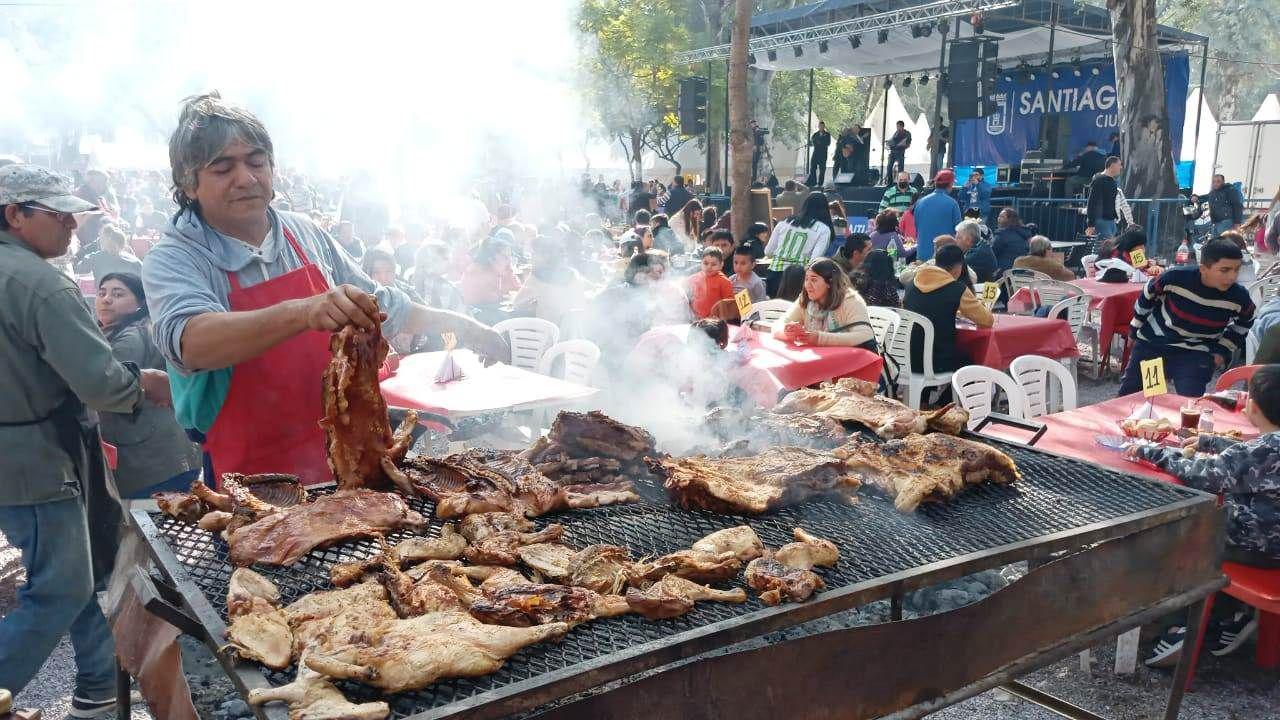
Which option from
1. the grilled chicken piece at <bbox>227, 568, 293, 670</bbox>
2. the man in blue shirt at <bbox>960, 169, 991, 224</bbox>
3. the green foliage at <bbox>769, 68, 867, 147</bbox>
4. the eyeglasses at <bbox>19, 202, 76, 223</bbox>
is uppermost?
the green foliage at <bbox>769, 68, 867, 147</bbox>

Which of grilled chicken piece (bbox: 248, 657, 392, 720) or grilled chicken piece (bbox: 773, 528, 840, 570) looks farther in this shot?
grilled chicken piece (bbox: 773, 528, 840, 570)

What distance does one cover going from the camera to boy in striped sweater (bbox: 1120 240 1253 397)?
21.1 feet

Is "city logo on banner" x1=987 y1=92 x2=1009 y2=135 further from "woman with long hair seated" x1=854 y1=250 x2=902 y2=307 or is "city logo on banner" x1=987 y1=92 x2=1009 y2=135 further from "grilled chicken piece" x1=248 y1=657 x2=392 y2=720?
"grilled chicken piece" x1=248 y1=657 x2=392 y2=720

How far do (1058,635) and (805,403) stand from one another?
5.08ft

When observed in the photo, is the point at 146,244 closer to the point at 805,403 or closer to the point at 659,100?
the point at 805,403

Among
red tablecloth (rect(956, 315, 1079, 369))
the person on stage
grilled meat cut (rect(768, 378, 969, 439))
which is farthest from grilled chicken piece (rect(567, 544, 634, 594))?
the person on stage

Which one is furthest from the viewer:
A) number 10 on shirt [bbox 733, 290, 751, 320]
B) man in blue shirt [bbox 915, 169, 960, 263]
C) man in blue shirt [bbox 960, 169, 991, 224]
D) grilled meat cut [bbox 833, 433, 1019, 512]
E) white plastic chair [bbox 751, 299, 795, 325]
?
man in blue shirt [bbox 960, 169, 991, 224]

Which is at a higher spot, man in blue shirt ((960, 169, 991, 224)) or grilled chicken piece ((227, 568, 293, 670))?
man in blue shirt ((960, 169, 991, 224))

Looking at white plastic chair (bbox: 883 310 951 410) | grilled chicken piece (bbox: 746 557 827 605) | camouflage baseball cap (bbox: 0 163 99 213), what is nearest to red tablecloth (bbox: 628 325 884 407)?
white plastic chair (bbox: 883 310 951 410)

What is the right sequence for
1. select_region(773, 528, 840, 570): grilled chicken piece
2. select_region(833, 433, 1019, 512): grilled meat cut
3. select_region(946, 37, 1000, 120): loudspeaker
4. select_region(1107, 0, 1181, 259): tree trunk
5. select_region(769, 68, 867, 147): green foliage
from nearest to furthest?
1. select_region(773, 528, 840, 570): grilled chicken piece
2. select_region(833, 433, 1019, 512): grilled meat cut
3. select_region(1107, 0, 1181, 259): tree trunk
4. select_region(946, 37, 1000, 120): loudspeaker
5. select_region(769, 68, 867, 147): green foliage

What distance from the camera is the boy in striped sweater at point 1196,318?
253 inches

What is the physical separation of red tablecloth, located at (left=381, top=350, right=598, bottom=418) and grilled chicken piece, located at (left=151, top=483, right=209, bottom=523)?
113 inches

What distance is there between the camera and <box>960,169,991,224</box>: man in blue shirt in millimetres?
18477

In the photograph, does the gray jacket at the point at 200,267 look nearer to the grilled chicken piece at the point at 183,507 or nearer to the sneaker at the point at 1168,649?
the grilled chicken piece at the point at 183,507
